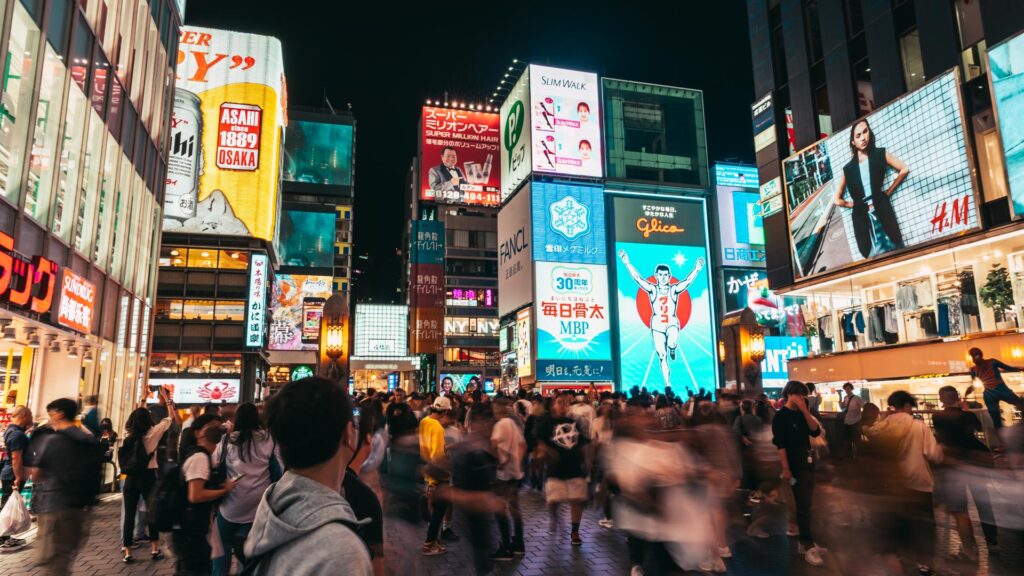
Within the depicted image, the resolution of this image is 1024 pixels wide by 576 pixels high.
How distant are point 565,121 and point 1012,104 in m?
23.5

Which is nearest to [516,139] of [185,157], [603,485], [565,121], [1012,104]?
[565,121]

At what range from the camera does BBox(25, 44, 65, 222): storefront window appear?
12.3 m

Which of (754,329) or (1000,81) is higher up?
(1000,81)

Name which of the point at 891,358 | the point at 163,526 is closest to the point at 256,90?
the point at 891,358

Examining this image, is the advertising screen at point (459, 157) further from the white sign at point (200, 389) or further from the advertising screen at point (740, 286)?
the advertising screen at point (740, 286)

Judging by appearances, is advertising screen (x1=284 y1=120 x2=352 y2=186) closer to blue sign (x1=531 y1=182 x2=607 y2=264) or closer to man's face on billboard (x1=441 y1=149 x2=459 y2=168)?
man's face on billboard (x1=441 y1=149 x2=459 y2=168)

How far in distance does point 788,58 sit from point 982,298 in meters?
13.4

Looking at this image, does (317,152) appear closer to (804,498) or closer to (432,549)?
(432,549)

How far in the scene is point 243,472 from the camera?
16.8 ft

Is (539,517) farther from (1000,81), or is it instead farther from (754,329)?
(1000,81)

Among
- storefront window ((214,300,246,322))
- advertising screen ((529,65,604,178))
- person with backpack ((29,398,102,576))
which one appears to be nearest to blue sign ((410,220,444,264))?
storefront window ((214,300,246,322))

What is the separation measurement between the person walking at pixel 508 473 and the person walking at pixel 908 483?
3799 mm

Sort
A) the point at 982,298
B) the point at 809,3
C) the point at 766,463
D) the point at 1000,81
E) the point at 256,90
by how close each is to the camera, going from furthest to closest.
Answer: the point at 256,90 < the point at 809,3 < the point at 982,298 < the point at 1000,81 < the point at 766,463

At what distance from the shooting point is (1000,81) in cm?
1695
